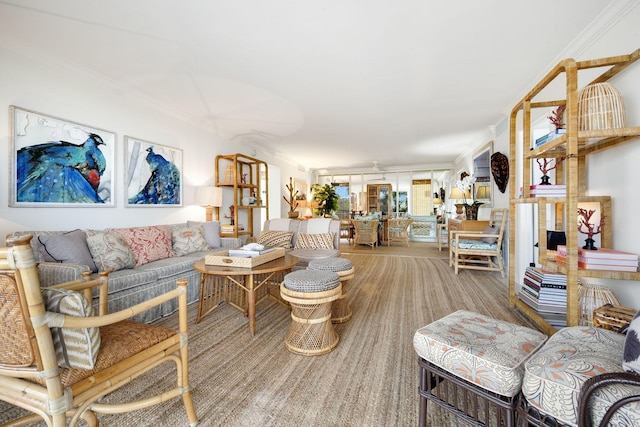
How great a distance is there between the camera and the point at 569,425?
0.84 meters

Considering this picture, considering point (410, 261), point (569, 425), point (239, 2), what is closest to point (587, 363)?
point (569, 425)

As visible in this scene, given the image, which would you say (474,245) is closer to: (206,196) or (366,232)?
(366,232)

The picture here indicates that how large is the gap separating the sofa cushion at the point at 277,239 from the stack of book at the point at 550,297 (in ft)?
8.73

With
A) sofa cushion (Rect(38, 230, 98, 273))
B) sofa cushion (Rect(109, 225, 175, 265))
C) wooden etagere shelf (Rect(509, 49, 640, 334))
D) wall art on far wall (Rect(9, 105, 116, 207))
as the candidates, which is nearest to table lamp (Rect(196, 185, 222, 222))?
sofa cushion (Rect(109, 225, 175, 265))

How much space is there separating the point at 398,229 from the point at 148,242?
6.29 m

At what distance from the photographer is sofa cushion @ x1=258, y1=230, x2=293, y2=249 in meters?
3.69

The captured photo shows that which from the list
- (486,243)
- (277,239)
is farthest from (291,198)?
(486,243)

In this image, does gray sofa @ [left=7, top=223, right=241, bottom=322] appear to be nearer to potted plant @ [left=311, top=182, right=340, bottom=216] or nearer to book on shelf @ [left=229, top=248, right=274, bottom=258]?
book on shelf @ [left=229, top=248, right=274, bottom=258]

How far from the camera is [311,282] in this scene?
191 cm

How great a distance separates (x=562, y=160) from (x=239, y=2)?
2905mm

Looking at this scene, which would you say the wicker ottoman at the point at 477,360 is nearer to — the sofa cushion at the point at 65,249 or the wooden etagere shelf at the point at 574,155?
the wooden etagere shelf at the point at 574,155

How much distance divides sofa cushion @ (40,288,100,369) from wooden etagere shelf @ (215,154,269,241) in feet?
11.7

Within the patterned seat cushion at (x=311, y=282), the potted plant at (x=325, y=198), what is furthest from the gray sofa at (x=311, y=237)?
the potted plant at (x=325, y=198)

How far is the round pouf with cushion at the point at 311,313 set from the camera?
190 cm
